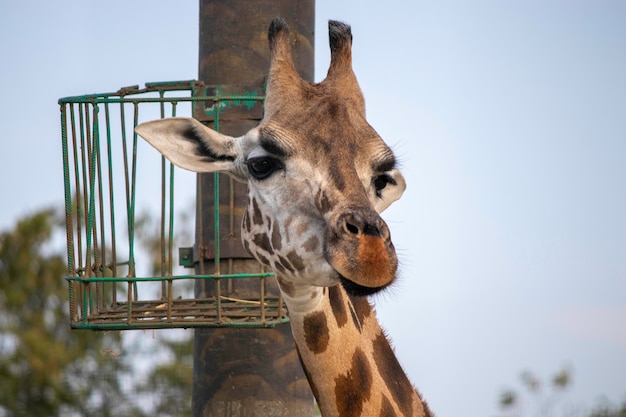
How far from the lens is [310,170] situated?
5652 mm

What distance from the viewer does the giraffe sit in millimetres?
5320

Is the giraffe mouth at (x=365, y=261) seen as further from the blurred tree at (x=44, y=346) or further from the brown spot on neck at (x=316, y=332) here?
the blurred tree at (x=44, y=346)

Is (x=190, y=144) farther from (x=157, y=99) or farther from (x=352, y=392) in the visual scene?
(x=352, y=392)

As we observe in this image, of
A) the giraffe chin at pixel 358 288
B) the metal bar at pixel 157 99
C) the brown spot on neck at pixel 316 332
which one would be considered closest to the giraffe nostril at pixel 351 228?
the giraffe chin at pixel 358 288

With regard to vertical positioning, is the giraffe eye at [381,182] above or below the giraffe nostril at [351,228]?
above

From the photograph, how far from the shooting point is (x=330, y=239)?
5344 mm

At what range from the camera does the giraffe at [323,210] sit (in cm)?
532

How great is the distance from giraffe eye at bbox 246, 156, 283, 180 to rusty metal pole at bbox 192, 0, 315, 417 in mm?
1512

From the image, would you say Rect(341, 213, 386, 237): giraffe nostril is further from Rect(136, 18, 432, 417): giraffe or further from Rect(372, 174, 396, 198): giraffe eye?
Rect(372, 174, 396, 198): giraffe eye

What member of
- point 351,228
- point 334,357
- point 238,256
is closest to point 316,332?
point 334,357

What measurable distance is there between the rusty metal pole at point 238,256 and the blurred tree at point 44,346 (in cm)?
1123

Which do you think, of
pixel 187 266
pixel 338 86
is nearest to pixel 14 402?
pixel 187 266

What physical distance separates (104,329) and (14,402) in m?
15.2

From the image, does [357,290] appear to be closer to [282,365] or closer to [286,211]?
[286,211]
